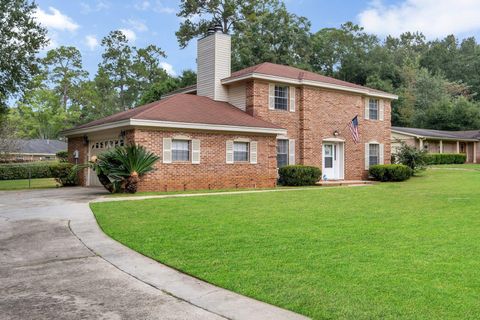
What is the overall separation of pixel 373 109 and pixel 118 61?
44.4 m

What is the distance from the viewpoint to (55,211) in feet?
36.6

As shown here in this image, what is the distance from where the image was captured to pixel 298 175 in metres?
20.7

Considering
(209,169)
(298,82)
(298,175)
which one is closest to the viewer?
(209,169)

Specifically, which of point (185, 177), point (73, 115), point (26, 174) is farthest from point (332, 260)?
point (73, 115)

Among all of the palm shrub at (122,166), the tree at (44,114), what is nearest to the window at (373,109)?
the palm shrub at (122,166)

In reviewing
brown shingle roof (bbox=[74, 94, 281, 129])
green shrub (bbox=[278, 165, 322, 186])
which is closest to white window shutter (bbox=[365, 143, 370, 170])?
green shrub (bbox=[278, 165, 322, 186])

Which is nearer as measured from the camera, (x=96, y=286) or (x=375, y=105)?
(x=96, y=286)

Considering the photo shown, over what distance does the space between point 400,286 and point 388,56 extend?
194 feet

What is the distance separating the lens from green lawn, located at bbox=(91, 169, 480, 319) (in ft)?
14.4

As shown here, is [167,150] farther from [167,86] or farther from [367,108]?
[167,86]

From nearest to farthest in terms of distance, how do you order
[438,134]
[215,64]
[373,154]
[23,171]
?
[215,64] → [373,154] → [23,171] → [438,134]

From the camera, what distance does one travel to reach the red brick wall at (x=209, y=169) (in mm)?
17016

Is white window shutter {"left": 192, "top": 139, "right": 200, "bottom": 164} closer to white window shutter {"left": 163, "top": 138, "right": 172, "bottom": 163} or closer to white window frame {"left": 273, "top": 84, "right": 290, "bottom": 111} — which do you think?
white window shutter {"left": 163, "top": 138, "right": 172, "bottom": 163}

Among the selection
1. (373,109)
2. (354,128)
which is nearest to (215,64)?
(354,128)
